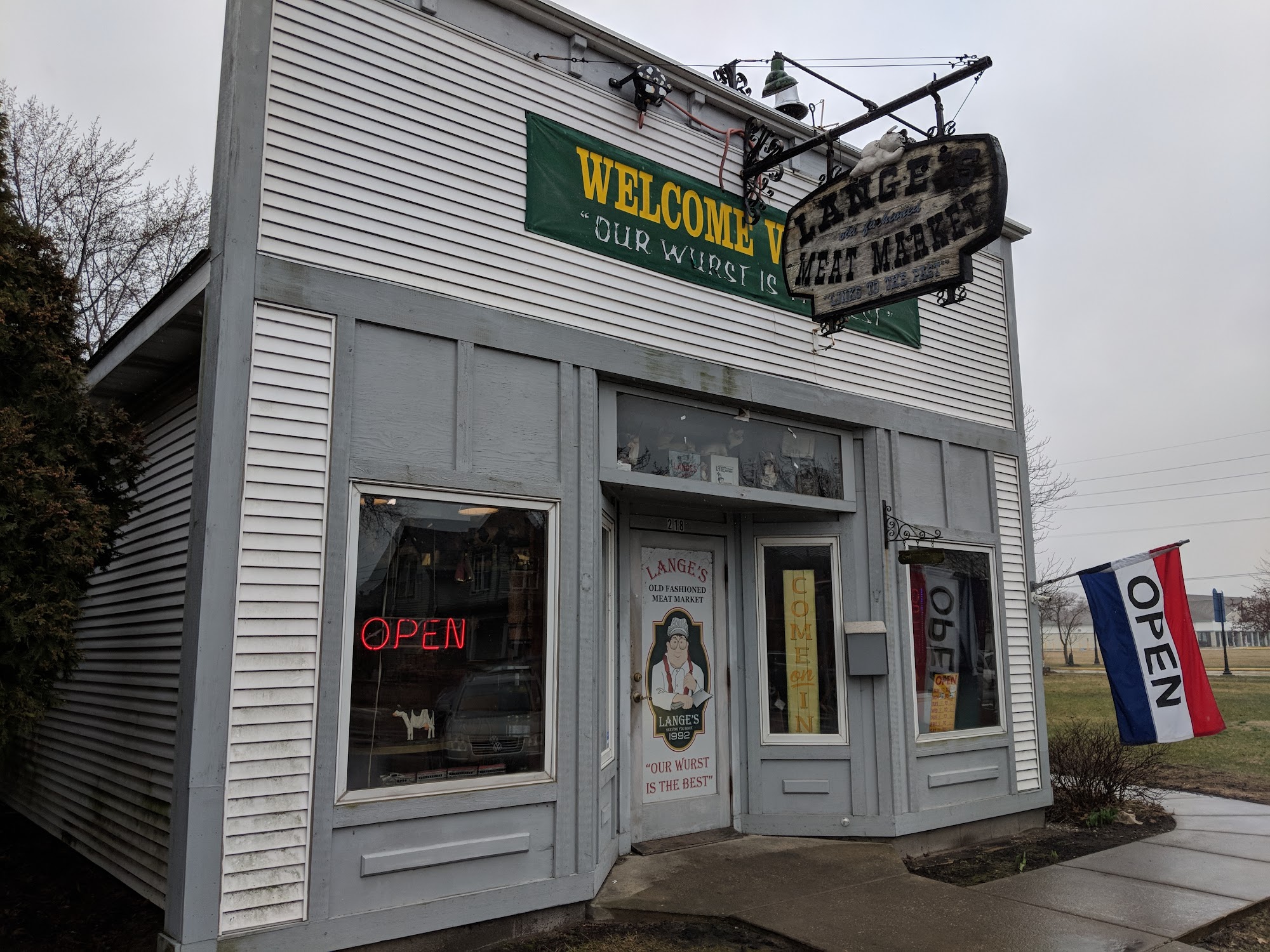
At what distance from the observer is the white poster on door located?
7.17 meters

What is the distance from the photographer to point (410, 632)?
5129mm

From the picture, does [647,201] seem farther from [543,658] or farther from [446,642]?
[446,642]

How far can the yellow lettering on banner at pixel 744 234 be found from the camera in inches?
290

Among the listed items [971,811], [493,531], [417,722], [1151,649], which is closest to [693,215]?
[493,531]

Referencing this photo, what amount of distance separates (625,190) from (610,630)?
3242 millimetres

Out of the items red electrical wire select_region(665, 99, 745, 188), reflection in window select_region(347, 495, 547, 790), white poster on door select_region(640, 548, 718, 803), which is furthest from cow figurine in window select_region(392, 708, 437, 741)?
red electrical wire select_region(665, 99, 745, 188)

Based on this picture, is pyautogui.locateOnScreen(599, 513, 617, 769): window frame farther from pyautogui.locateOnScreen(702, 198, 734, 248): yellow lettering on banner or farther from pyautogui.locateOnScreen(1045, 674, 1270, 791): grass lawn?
pyautogui.locateOnScreen(1045, 674, 1270, 791): grass lawn

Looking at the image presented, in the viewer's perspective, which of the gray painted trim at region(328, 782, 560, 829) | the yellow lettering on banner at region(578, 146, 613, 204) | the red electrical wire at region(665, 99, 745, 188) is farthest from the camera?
the red electrical wire at region(665, 99, 745, 188)

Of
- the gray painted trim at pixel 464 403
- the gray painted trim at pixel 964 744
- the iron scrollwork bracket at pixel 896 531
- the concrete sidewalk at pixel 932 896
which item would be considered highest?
the gray painted trim at pixel 464 403

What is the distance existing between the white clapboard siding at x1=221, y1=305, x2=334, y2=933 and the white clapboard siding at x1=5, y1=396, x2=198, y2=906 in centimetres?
73

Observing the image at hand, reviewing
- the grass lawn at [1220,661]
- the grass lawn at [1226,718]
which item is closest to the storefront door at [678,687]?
the grass lawn at [1226,718]

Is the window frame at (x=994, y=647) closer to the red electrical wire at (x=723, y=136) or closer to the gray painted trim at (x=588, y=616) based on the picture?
the gray painted trim at (x=588, y=616)

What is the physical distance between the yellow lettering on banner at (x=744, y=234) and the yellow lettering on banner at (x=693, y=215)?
0.36 m

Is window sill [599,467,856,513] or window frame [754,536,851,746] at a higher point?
window sill [599,467,856,513]
